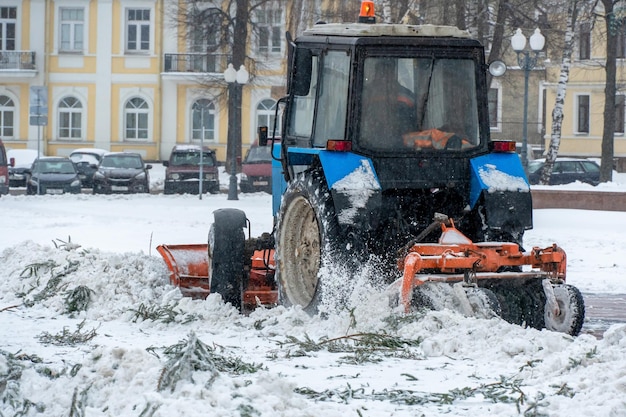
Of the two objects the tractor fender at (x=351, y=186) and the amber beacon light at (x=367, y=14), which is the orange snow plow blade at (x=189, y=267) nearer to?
the tractor fender at (x=351, y=186)

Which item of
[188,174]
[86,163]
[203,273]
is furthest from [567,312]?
[86,163]

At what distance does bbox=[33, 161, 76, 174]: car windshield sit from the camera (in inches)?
1412

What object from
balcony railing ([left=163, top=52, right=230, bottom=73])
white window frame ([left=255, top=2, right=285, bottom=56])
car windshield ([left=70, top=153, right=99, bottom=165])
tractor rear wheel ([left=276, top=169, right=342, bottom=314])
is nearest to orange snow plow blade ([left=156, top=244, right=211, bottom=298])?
tractor rear wheel ([left=276, top=169, right=342, bottom=314])

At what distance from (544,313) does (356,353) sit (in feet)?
6.28

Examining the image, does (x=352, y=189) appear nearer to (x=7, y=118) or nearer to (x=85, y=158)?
(x=85, y=158)

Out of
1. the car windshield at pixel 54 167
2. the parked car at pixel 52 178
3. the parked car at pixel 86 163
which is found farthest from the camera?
the parked car at pixel 86 163

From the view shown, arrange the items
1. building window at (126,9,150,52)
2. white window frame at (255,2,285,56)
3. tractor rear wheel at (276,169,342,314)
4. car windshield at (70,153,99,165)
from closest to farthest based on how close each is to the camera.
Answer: tractor rear wheel at (276,169,342,314)
car windshield at (70,153,99,165)
white window frame at (255,2,285,56)
building window at (126,9,150,52)

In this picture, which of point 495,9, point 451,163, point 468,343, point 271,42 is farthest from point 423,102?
point 271,42

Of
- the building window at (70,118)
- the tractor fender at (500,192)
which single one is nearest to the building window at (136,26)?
the building window at (70,118)

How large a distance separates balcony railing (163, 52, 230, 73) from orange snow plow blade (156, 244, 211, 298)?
141ft

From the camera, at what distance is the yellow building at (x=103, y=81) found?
2205 inches

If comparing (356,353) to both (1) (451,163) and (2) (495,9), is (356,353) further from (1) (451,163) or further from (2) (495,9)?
(2) (495,9)

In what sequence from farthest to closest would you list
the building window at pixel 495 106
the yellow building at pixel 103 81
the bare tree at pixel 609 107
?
1. the building window at pixel 495 106
2. the yellow building at pixel 103 81
3. the bare tree at pixel 609 107

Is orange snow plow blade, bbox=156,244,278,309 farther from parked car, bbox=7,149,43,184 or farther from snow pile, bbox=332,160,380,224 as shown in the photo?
parked car, bbox=7,149,43,184
